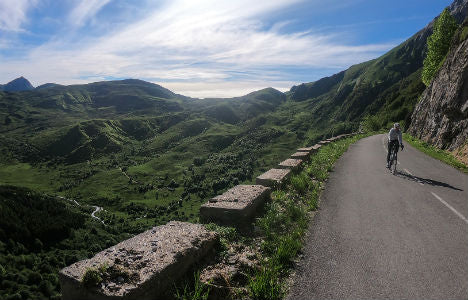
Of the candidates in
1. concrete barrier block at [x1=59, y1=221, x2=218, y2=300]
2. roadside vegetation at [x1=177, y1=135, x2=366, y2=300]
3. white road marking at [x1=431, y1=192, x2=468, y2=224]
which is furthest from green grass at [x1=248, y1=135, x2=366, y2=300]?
white road marking at [x1=431, y1=192, x2=468, y2=224]

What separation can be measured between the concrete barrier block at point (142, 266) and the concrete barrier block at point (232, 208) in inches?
59.7

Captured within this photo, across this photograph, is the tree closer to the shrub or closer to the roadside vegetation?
the roadside vegetation

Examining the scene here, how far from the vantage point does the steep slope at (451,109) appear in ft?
78.9

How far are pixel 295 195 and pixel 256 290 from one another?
6295mm

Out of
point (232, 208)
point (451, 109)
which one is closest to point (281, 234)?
point (232, 208)

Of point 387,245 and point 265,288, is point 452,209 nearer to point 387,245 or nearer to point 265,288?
point 387,245

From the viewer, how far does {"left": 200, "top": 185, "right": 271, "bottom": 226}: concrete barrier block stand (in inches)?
287

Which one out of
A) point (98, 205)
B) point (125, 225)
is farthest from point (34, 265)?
point (98, 205)

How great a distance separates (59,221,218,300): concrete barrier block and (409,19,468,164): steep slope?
69.6ft

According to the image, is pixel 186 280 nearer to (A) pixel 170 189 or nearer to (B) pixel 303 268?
(B) pixel 303 268

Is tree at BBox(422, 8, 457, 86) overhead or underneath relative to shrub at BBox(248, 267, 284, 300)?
overhead

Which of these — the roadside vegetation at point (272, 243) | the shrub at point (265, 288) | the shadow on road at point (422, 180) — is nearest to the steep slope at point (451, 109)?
the shadow on road at point (422, 180)

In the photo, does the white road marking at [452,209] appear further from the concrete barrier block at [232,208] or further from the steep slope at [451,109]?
the steep slope at [451,109]

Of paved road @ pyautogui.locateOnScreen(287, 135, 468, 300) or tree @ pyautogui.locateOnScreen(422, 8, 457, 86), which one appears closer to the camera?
paved road @ pyautogui.locateOnScreen(287, 135, 468, 300)
